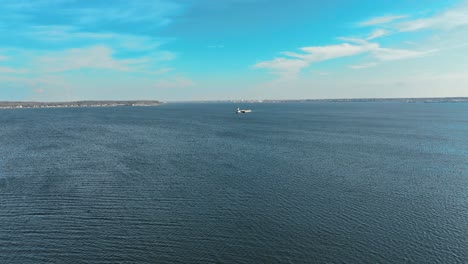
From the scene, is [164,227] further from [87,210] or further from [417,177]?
[417,177]

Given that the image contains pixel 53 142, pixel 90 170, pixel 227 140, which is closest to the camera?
pixel 90 170

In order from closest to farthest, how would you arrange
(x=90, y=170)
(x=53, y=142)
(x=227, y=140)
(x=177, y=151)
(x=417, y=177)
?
(x=417, y=177) < (x=90, y=170) < (x=177, y=151) < (x=53, y=142) < (x=227, y=140)

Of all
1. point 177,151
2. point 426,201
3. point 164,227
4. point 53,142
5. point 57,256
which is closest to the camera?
point 57,256

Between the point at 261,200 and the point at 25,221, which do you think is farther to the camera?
the point at 261,200

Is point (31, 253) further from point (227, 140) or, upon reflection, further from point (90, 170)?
point (227, 140)

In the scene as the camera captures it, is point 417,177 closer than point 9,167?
Yes

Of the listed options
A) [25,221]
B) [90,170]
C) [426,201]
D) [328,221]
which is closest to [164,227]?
[25,221]

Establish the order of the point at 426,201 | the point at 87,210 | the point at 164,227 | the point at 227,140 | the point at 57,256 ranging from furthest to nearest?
the point at 227,140 → the point at 426,201 → the point at 87,210 → the point at 164,227 → the point at 57,256

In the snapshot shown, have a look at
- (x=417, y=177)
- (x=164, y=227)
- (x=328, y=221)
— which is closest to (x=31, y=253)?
(x=164, y=227)
